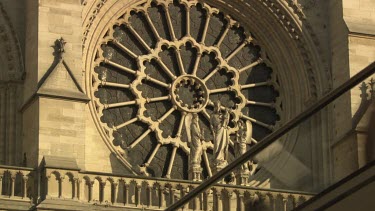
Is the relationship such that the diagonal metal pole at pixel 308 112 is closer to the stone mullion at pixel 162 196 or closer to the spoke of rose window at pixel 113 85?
the stone mullion at pixel 162 196

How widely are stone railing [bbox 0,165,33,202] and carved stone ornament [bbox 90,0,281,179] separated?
1.70m

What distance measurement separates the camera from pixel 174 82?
56.4 feet

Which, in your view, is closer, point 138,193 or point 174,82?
point 138,193

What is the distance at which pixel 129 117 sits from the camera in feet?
55.3

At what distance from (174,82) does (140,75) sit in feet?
1.60

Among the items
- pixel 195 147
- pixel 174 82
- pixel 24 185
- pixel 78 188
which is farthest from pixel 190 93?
pixel 24 185

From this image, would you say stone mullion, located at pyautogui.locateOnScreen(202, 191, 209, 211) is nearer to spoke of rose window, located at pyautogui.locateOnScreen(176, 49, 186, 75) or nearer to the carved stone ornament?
the carved stone ornament

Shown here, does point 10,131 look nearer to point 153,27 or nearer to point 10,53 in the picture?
point 10,53

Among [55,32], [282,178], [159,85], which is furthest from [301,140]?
[159,85]

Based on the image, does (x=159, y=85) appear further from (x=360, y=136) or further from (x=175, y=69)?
(x=360, y=136)

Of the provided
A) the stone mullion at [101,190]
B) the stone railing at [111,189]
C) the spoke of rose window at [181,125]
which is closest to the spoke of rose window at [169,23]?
the spoke of rose window at [181,125]

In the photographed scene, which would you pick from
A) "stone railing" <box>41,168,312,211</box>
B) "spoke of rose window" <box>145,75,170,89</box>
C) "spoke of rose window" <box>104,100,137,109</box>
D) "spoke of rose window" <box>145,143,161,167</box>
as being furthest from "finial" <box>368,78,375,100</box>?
"spoke of rose window" <box>145,75,170,89</box>

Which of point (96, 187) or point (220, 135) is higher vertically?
point (220, 135)

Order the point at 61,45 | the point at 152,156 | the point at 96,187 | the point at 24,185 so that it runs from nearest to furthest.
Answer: the point at 24,185 → the point at 96,187 → the point at 61,45 → the point at 152,156
